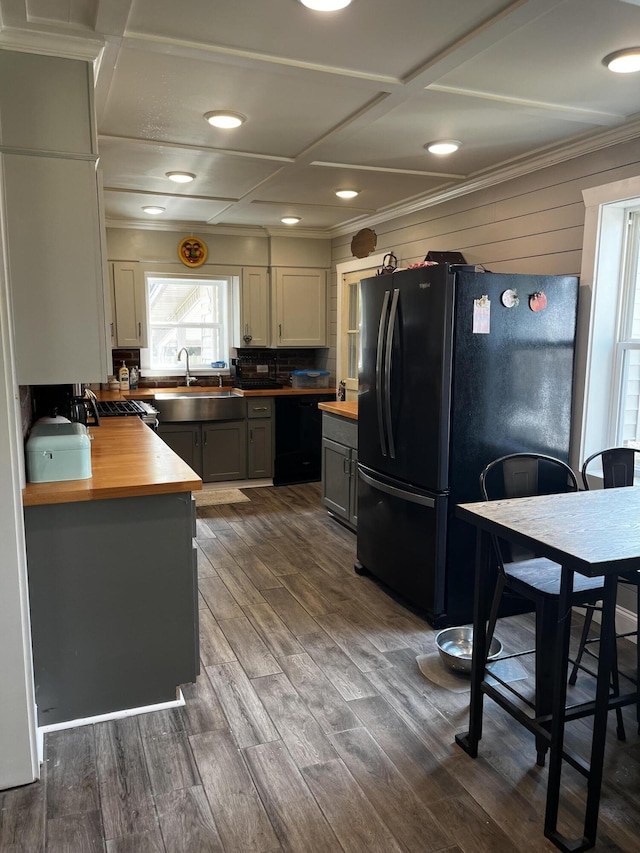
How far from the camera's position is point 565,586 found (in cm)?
173

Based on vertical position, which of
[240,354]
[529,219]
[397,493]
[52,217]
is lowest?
[397,493]

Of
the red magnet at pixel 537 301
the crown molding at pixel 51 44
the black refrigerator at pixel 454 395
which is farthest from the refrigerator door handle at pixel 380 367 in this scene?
the crown molding at pixel 51 44

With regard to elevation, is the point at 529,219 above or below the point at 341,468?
above

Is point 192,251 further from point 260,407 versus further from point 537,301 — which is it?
point 537,301

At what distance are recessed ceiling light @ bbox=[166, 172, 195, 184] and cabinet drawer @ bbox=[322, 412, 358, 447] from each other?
182cm

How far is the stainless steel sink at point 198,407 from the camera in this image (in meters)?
5.36

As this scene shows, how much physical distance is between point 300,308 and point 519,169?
9.57ft

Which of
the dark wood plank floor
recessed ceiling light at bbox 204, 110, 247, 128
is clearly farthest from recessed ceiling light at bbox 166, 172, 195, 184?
the dark wood plank floor

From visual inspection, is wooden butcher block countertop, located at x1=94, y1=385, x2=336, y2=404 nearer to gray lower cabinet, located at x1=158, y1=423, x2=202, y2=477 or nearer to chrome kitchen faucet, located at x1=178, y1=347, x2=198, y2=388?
chrome kitchen faucet, located at x1=178, y1=347, x2=198, y2=388

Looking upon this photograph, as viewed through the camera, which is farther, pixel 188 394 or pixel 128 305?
pixel 188 394

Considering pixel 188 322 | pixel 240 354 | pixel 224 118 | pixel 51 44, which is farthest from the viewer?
pixel 240 354

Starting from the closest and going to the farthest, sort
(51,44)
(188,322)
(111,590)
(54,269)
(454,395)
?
(51,44) < (54,269) < (111,590) < (454,395) < (188,322)

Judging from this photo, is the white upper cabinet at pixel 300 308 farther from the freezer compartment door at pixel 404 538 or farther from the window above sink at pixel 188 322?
the freezer compartment door at pixel 404 538

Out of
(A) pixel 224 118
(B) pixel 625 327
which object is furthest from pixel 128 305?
(B) pixel 625 327
